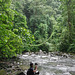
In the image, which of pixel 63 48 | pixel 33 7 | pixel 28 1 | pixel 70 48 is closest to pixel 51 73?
pixel 70 48

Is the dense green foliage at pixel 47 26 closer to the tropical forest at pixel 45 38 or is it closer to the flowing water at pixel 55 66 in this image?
the tropical forest at pixel 45 38

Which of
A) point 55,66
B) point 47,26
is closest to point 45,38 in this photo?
point 47,26

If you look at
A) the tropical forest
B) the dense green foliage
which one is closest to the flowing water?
the tropical forest

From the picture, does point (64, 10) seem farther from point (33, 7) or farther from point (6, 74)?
point (6, 74)

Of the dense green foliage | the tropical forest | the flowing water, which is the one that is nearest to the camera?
the flowing water

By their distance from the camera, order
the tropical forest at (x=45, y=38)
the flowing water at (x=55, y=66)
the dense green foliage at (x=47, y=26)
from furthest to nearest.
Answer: the dense green foliage at (x=47, y=26)
the tropical forest at (x=45, y=38)
the flowing water at (x=55, y=66)

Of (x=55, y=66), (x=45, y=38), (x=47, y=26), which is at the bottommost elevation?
(x=45, y=38)

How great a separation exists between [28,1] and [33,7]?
337 cm

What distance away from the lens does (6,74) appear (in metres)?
7.04

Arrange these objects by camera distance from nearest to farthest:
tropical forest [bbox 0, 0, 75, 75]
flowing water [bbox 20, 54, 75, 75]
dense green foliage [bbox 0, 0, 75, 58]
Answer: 1. flowing water [bbox 20, 54, 75, 75]
2. tropical forest [bbox 0, 0, 75, 75]
3. dense green foliage [bbox 0, 0, 75, 58]

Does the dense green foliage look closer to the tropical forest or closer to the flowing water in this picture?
the tropical forest

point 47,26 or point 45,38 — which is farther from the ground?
point 47,26

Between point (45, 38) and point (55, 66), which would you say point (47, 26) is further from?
point (55, 66)

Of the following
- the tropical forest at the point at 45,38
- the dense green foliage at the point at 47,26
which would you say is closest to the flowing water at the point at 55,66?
the tropical forest at the point at 45,38
